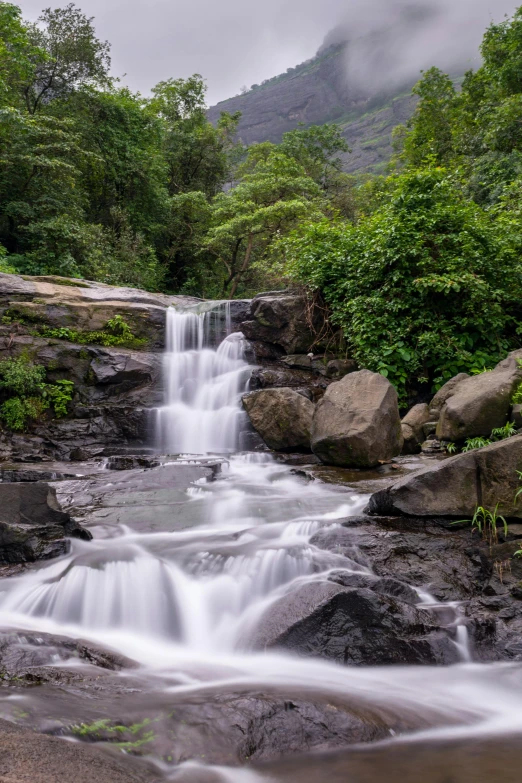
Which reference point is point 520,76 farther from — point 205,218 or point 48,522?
point 48,522

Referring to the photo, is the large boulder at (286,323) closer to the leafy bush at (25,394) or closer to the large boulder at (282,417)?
the large boulder at (282,417)

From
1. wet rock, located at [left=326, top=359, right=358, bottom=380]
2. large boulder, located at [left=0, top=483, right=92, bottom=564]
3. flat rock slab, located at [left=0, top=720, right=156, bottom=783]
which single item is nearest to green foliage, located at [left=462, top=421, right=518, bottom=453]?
wet rock, located at [left=326, top=359, right=358, bottom=380]

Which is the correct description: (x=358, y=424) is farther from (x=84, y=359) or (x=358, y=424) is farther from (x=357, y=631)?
(x=84, y=359)

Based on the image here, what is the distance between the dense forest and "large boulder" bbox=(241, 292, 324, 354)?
568 mm

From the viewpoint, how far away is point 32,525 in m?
5.29

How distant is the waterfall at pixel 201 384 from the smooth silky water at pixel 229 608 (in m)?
3.33

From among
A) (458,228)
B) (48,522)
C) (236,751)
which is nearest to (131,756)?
(236,751)

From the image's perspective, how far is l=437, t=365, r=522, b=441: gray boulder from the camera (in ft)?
24.6

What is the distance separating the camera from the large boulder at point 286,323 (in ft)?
42.5

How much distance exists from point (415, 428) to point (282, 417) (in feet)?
7.54

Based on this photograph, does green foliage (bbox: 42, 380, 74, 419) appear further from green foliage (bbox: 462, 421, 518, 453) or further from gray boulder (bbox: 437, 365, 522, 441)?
green foliage (bbox: 462, 421, 518, 453)

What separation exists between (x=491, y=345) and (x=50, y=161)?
538 inches

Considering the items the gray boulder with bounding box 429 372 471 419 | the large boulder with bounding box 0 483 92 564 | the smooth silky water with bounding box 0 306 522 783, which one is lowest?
the smooth silky water with bounding box 0 306 522 783

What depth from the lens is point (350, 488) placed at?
277 inches
